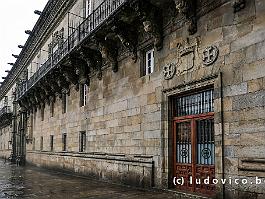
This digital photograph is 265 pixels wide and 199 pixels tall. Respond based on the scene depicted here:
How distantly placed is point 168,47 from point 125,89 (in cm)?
264

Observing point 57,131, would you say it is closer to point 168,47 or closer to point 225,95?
point 168,47

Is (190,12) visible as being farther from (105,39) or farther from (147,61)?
(105,39)

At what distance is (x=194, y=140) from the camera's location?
8.62m

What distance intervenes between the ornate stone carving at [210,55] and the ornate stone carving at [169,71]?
1218mm

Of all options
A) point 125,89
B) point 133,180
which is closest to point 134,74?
point 125,89

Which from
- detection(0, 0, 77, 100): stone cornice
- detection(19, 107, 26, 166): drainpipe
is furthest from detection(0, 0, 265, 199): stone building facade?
detection(19, 107, 26, 166): drainpipe

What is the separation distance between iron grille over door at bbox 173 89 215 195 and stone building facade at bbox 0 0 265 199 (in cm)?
3

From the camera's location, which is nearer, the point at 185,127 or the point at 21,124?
the point at 185,127

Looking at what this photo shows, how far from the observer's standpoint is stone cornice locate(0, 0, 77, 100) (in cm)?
1830

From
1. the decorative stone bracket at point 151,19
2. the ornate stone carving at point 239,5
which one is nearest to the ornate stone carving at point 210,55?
the ornate stone carving at point 239,5

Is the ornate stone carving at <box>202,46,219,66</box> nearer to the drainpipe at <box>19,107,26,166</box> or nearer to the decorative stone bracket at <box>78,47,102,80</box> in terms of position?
the decorative stone bracket at <box>78,47,102,80</box>

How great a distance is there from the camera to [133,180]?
10.4 meters

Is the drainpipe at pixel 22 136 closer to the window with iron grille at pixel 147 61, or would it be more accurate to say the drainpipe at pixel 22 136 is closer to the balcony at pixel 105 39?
the balcony at pixel 105 39

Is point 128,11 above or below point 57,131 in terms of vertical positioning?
above
